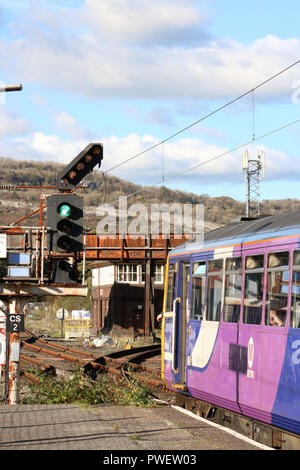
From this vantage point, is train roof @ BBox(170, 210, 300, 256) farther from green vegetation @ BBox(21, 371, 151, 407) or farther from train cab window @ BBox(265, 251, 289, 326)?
green vegetation @ BBox(21, 371, 151, 407)

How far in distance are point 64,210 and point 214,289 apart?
9.38 feet

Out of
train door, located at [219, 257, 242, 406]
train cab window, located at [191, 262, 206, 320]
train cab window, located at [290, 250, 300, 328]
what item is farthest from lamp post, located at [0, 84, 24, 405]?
train cab window, located at [290, 250, 300, 328]

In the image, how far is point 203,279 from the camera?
14.3 metres

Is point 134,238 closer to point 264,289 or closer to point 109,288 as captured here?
point 109,288

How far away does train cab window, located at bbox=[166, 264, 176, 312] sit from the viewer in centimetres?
1614

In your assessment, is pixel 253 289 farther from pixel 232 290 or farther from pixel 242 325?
pixel 232 290

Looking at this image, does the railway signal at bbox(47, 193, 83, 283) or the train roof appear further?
the railway signal at bbox(47, 193, 83, 283)

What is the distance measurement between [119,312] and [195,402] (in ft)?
124

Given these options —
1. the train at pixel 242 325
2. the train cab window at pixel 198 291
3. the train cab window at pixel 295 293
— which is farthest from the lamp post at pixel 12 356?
the train cab window at pixel 295 293

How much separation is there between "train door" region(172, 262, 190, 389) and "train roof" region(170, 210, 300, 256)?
510 mm

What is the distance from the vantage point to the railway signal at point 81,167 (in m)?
13.4

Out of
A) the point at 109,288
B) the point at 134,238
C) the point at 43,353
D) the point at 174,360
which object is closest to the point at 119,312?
the point at 109,288

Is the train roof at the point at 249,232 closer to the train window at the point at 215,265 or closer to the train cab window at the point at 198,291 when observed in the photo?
the train window at the point at 215,265

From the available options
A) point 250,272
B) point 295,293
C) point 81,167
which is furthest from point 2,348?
point 295,293
